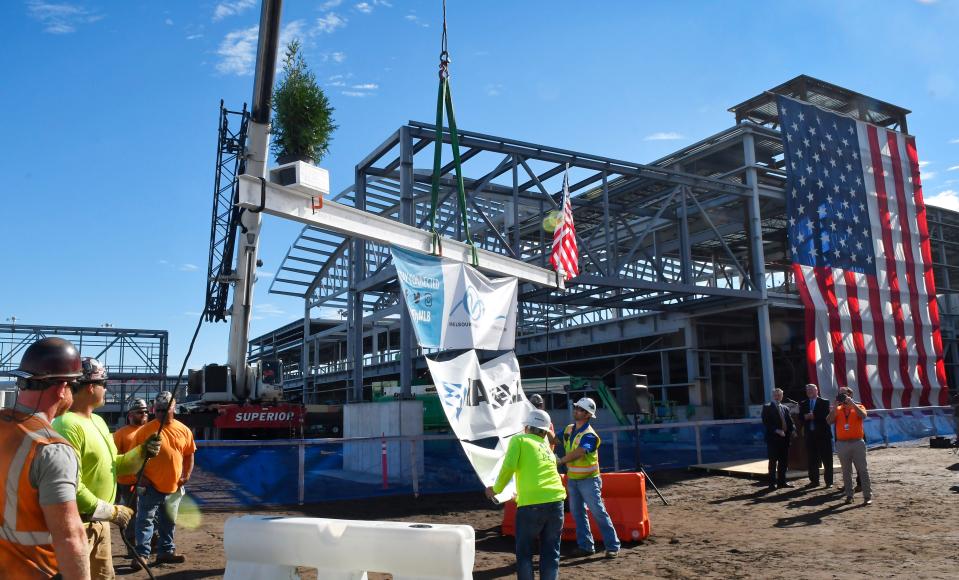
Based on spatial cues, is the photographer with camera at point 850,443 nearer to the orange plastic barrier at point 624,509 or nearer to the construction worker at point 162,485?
the orange plastic barrier at point 624,509

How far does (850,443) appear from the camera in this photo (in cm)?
1236

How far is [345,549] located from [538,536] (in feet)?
7.43

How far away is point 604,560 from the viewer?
862 cm

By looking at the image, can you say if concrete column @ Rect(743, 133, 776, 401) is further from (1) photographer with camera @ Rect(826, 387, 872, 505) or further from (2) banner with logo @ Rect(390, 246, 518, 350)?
(2) banner with logo @ Rect(390, 246, 518, 350)

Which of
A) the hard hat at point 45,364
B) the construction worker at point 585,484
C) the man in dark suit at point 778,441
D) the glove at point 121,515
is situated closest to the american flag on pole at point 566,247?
the man in dark suit at point 778,441

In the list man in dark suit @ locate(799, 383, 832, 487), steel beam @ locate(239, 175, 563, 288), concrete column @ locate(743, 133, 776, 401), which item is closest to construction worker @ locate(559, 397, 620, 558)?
steel beam @ locate(239, 175, 563, 288)

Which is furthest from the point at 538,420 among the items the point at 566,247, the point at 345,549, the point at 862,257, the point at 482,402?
the point at 862,257

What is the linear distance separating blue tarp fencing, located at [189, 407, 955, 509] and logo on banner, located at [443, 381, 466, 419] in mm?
5678

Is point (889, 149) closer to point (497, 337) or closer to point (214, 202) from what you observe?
point (497, 337)


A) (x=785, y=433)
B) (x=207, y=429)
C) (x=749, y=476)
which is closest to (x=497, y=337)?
(x=785, y=433)

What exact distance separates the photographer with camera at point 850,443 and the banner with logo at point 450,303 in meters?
6.57

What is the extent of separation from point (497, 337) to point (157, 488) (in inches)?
185

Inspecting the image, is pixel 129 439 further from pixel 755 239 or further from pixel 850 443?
pixel 755 239

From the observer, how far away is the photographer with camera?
12.2m
